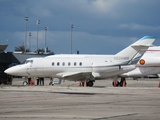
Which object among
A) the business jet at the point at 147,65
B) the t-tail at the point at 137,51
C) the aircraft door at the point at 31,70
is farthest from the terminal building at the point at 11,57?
the t-tail at the point at 137,51

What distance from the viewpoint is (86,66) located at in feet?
126

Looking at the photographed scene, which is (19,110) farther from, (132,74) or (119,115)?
(132,74)

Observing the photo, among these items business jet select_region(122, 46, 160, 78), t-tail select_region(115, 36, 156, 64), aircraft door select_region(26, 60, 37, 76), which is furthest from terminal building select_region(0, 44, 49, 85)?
t-tail select_region(115, 36, 156, 64)

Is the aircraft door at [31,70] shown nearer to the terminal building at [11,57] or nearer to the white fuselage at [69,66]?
the white fuselage at [69,66]

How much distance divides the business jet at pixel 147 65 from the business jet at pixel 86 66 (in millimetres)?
2764

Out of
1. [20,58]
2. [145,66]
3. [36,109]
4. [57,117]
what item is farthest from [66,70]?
[20,58]

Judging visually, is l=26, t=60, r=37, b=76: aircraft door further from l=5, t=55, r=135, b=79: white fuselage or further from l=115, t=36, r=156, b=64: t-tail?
l=115, t=36, r=156, b=64: t-tail

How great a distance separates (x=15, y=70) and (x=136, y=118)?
2755cm

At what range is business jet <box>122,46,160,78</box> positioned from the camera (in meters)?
40.3

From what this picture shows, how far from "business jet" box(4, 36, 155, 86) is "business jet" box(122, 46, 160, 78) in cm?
276

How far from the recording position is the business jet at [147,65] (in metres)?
40.3

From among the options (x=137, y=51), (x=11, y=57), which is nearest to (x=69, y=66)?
(x=137, y=51)

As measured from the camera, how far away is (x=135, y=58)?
37.5m

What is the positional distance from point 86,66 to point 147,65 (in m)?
6.69
